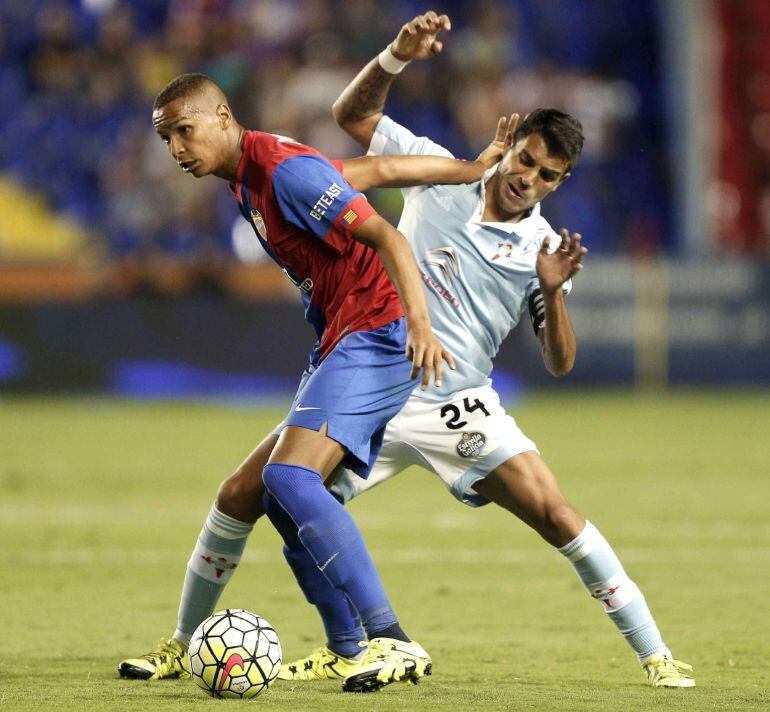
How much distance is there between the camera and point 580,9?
66.1 feet

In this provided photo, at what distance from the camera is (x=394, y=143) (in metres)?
5.45

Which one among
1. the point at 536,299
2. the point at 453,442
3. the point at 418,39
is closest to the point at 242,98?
the point at 418,39

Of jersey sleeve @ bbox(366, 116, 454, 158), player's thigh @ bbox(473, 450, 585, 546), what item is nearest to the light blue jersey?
jersey sleeve @ bbox(366, 116, 454, 158)

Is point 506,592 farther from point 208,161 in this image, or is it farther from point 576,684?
point 208,161

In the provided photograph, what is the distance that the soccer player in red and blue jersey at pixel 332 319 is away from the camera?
14.9 ft

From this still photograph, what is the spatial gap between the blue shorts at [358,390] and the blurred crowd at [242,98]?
37.6 ft

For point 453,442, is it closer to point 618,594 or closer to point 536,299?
point 536,299

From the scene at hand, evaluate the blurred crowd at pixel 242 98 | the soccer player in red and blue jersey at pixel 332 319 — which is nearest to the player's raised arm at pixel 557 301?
the soccer player in red and blue jersey at pixel 332 319

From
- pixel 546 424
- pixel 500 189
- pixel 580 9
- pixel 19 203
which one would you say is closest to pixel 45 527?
pixel 500 189

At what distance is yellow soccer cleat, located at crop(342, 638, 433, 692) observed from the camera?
4496 mm

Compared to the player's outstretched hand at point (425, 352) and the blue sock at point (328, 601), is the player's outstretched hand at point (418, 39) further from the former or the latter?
the blue sock at point (328, 601)

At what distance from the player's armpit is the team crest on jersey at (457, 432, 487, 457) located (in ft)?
2.93

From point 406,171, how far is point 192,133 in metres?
0.78

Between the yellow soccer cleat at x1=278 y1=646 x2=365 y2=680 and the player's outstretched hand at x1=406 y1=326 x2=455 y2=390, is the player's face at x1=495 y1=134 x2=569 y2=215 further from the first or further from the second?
the yellow soccer cleat at x1=278 y1=646 x2=365 y2=680
